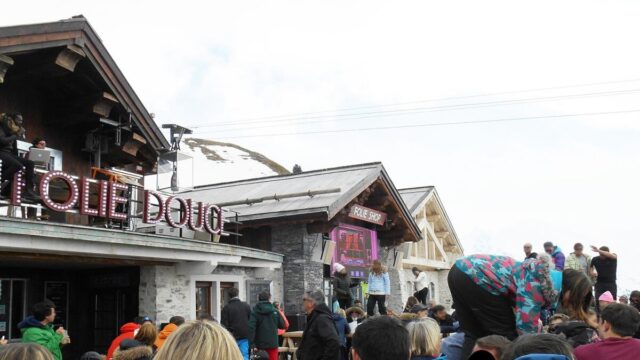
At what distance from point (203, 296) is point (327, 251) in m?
4.29

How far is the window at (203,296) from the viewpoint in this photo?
47.0 feet

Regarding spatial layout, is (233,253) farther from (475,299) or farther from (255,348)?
(475,299)

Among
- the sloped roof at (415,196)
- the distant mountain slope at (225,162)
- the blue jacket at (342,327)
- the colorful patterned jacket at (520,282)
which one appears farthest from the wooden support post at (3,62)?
the distant mountain slope at (225,162)

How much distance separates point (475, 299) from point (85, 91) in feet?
37.8

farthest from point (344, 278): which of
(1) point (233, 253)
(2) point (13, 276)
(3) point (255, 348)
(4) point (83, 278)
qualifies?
(2) point (13, 276)

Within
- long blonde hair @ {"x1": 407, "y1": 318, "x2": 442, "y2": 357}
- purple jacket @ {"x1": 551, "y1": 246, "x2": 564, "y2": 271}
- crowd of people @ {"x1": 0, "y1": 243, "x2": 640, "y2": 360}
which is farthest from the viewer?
purple jacket @ {"x1": 551, "y1": 246, "x2": 564, "y2": 271}

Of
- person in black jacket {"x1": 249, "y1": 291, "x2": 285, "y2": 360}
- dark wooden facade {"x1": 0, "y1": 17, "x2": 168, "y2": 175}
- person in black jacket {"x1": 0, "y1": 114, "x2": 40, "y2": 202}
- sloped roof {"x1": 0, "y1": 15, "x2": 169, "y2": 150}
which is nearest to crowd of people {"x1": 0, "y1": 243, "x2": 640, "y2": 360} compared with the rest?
person in black jacket {"x1": 0, "y1": 114, "x2": 40, "y2": 202}

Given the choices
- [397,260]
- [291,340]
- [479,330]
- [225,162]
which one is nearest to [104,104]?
[291,340]

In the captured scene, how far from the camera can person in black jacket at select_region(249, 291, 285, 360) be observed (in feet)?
36.4

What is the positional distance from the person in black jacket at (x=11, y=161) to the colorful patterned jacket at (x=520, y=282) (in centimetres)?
762

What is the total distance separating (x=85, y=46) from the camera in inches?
496

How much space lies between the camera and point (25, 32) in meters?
11.0

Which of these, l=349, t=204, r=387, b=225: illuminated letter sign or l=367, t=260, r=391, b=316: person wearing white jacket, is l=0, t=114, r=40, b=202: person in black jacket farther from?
l=349, t=204, r=387, b=225: illuminated letter sign

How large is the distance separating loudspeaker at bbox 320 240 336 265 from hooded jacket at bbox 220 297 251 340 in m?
6.61
